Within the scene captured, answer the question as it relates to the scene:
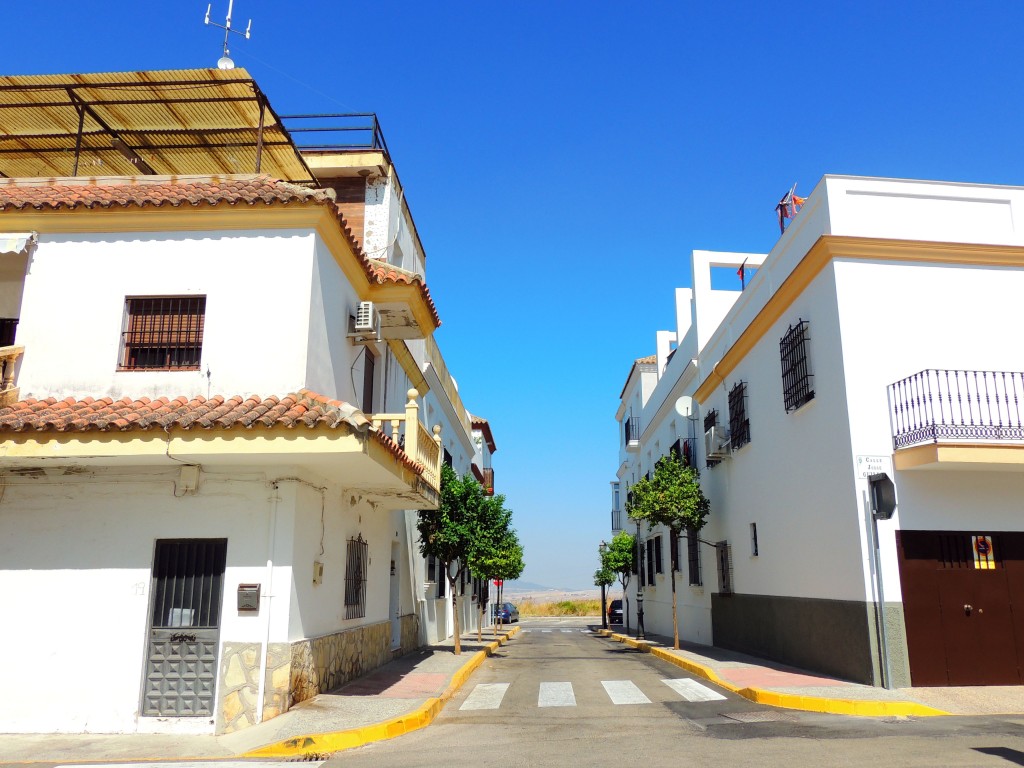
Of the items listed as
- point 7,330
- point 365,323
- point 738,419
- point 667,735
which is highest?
point 365,323

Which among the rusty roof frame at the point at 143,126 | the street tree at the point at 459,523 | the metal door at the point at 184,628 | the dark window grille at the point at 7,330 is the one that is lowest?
the metal door at the point at 184,628

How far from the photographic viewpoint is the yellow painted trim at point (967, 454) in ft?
35.6

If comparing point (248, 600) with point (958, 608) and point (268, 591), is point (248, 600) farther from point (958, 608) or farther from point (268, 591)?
point (958, 608)

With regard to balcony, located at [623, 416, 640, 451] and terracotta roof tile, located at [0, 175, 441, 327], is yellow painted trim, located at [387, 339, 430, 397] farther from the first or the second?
balcony, located at [623, 416, 640, 451]

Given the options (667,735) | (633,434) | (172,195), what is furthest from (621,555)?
(172,195)

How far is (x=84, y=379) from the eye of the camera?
1041 centimetres

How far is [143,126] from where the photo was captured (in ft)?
46.1

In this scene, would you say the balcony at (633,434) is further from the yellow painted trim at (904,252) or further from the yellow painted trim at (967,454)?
the yellow painted trim at (967,454)

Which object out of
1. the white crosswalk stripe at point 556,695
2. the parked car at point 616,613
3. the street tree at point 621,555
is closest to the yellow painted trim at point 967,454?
the white crosswalk stripe at point 556,695

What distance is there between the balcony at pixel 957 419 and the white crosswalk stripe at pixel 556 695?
240 inches

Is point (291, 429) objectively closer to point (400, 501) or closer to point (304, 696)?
point (304, 696)

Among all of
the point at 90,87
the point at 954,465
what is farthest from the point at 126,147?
the point at 954,465

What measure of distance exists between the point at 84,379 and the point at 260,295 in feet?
8.56

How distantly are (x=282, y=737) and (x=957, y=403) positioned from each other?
1034 centimetres
